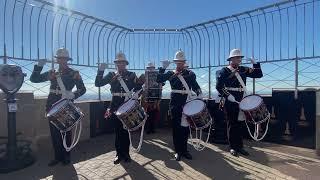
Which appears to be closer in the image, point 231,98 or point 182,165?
point 182,165

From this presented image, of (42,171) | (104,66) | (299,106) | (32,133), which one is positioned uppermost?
(104,66)

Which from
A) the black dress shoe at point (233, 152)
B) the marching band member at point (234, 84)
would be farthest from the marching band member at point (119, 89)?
the black dress shoe at point (233, 152)

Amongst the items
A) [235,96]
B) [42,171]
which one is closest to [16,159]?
[42,171]

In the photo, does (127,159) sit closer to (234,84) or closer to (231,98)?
(231,98)

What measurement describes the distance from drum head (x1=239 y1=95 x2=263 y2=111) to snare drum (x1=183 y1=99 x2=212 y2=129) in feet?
1.86

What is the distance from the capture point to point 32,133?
6.60 m

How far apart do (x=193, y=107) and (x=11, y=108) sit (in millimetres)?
2685

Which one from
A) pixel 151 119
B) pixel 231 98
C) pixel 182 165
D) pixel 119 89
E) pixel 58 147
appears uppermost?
pixel 119 89

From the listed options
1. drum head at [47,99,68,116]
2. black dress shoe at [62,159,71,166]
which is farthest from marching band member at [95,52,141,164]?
drum head at [47,99,68,116]

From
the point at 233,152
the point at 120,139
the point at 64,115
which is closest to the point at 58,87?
the point at 64,115

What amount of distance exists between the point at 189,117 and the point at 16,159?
2.64 m

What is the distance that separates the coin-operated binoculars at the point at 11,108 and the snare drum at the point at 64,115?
2.44 feet

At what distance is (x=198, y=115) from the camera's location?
5.57 metres

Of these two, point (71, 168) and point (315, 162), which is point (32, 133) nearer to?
point (71, 168)
